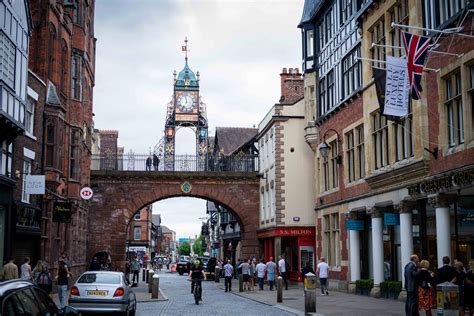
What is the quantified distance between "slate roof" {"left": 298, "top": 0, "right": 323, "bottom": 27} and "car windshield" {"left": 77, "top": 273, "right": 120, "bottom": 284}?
22.0 m

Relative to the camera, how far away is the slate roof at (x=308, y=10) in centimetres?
3613

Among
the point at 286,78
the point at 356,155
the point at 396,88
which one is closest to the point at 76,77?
the point at 286,78

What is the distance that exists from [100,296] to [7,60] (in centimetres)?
921

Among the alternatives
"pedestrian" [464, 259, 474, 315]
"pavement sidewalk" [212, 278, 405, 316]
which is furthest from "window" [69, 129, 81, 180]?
"pedestrian" [464, 259, 474, 315]

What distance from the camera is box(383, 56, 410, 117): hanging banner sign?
18.8 metres

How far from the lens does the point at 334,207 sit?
3269cm

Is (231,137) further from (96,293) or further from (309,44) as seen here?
(96,293)

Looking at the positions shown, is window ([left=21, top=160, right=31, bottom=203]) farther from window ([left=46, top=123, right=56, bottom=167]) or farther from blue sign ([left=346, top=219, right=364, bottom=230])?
blue sign ([left=346, top=219, right=364, bottom=230])

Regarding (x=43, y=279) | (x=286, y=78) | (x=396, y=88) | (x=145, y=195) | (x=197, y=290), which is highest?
(x=286, y=78)

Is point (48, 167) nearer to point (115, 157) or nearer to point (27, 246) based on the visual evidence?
point (27, 246)

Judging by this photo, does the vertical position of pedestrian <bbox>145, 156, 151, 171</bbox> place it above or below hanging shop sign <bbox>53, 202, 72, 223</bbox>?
above

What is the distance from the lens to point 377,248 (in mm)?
26062

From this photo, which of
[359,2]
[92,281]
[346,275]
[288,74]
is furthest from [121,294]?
[288,74]

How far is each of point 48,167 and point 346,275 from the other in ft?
47.3
